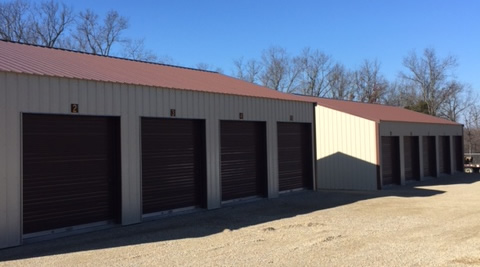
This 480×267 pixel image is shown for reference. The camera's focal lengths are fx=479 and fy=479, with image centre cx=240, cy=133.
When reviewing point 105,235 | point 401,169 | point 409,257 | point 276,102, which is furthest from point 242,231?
point 401,169

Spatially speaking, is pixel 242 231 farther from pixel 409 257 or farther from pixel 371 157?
pixel 371 157

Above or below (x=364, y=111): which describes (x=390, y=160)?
below

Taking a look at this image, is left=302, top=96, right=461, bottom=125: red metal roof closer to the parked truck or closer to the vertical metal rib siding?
the parked truck

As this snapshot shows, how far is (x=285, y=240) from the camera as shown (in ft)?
30.1

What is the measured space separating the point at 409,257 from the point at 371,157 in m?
12.4

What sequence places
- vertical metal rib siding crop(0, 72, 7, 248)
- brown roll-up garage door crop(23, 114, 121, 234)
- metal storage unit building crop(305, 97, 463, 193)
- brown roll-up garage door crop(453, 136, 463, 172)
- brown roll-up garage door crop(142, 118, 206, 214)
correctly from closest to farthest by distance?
vertical metal rib siding crop(0, 72, 7, 248) → brown roll-up garage door crop(23, 114, 121, 234) → brown roll-up garage door crop(142, 118, 206, 214) → metal storage unit building crop(305, 97, 463, 193) → brown roll-up garage door crop(453, 136, 463, 172)

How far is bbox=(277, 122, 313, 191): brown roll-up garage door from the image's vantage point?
673 inches

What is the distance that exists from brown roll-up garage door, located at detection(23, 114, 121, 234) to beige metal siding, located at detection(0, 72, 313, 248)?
0.31 metres

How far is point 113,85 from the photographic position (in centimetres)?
1107

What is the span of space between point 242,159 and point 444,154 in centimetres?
1778

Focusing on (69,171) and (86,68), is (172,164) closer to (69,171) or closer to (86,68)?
(69,171)

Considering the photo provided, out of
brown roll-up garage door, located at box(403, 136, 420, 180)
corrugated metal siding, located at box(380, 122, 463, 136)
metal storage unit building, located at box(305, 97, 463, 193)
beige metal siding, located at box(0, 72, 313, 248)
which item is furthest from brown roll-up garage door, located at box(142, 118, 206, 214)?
→ brown roll-up garage door, located at box(403, 136, 420, 180)

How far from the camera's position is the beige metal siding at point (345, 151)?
19.8 m

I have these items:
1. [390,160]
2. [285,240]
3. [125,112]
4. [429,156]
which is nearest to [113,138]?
[125,112]
